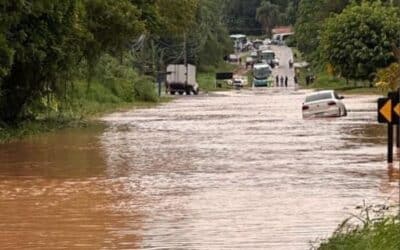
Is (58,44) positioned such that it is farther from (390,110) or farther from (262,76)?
(262,76)

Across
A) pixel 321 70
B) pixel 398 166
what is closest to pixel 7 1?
pixel 398 166

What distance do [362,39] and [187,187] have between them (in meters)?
64.5

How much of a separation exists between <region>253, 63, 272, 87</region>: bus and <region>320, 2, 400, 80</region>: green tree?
31.9m

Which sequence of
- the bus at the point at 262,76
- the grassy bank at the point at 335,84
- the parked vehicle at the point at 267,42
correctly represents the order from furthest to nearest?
the parked vehicle at the point at 267,42, the bus at the point at 262,76, the grassy bank at the point at 335,84

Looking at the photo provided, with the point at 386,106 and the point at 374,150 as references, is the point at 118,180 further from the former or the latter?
the point at 374,150

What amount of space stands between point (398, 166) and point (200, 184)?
5.21 metres

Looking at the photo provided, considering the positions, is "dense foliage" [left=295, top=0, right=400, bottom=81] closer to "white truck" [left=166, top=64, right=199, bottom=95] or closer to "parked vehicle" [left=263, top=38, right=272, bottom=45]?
"white truck" [left=166, top=64, right=199, bottom=95]

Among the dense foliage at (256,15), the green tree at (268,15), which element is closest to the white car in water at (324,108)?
the dense foliage at (256,15)

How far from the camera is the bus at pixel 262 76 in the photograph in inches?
4633

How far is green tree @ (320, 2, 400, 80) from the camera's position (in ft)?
266

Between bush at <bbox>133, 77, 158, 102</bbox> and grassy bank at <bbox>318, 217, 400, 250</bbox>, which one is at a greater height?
grassy bank at <bbox>318, 217, 400, 250</bbox>

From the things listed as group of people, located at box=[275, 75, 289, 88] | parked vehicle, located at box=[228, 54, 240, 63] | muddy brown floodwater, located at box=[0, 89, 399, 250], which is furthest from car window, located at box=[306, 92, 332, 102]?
parked vehicle, located at box=[228, 54, 240, 63]

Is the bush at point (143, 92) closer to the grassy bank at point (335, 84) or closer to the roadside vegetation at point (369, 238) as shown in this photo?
the grassy bank at point (335, 84)

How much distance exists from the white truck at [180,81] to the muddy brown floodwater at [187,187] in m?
58.2
